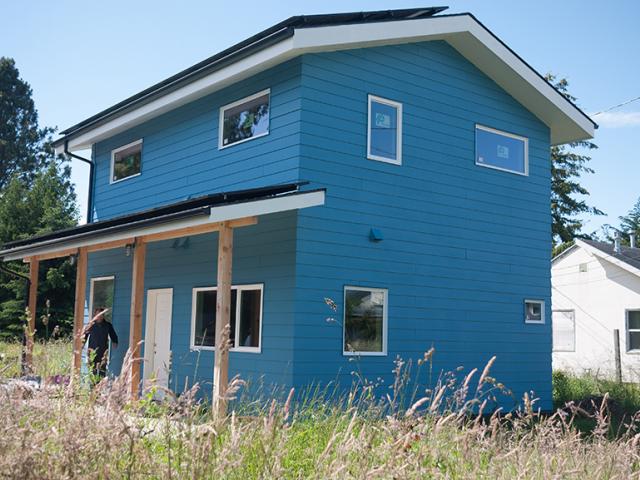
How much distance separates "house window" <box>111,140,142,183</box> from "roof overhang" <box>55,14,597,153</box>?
0.41 metres

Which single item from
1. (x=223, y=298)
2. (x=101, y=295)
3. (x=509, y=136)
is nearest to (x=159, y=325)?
(x=101, y=295)

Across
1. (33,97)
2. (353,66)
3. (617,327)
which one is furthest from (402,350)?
(33,97)

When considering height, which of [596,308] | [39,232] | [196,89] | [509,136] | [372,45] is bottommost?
[596,308]

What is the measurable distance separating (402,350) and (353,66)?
4.56 m

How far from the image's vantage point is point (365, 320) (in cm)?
1113

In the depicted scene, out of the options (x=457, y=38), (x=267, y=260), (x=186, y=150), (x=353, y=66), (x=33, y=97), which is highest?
(x=33, y=97)

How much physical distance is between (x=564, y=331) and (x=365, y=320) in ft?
46.5

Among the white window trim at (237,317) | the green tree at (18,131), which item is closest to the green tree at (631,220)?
the green tree at (18,131)

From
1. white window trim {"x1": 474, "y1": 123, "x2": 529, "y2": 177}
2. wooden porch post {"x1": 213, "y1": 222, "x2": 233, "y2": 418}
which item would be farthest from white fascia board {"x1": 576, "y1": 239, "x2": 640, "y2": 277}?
wooden porch post {"x1": 213, "y1": 222, "x2": 233, "y2": 418}

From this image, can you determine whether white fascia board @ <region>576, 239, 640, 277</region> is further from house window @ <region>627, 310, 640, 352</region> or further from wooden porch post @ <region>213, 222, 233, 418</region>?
wooden porch post @ <region>213, 222, 233, 418</region>

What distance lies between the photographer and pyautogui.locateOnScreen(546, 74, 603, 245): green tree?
35.1 metres

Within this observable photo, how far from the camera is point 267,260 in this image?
10.9 metres

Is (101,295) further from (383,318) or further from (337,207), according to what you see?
(383,318)

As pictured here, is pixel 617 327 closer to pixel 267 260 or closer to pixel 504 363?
pixel 504 363
